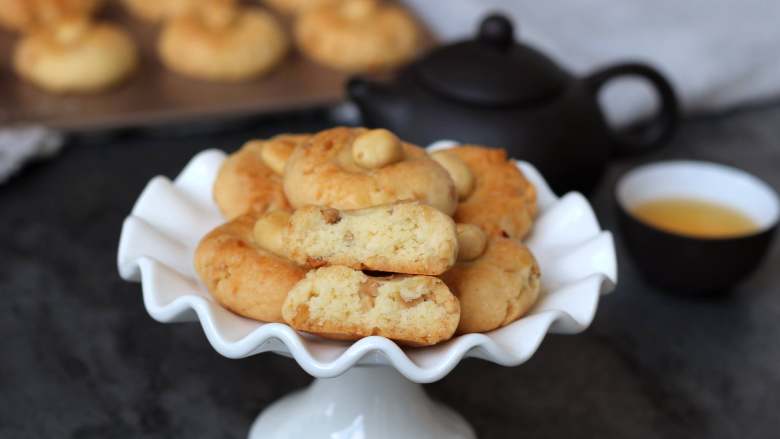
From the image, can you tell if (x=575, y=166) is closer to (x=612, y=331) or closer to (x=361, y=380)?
(x=612, y=331)

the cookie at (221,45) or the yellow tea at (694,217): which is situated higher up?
the yellow tea at (694,217)

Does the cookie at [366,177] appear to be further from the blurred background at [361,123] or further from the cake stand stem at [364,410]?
the blurred background at [361,123]

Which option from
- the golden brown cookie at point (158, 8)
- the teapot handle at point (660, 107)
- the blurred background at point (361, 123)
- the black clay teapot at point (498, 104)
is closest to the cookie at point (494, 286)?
the blurred background at point (361, 123)

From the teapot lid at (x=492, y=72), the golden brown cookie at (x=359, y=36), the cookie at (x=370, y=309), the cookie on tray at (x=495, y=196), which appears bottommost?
the golden brown cookie at (x=359, y=36)

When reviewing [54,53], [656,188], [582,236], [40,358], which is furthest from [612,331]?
[54,53]

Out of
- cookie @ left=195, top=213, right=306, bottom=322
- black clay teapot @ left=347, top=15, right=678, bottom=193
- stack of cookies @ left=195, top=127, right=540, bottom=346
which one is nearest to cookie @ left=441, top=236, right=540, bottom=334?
stack of cookies @ left=195, top=127, right=540, bottom=346

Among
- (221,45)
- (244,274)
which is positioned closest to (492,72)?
(244,274)
